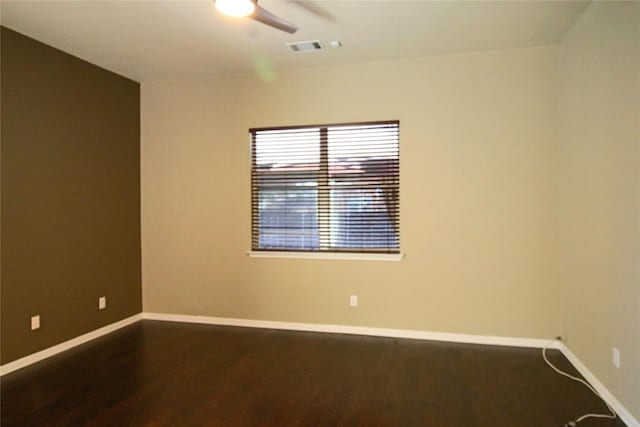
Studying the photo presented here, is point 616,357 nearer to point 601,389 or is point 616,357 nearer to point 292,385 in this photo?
point 601,389

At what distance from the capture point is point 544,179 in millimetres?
3520

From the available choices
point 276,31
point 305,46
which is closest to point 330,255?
point 305,46

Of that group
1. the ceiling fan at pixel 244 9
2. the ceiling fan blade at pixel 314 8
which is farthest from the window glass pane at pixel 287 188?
the ceiling fan at pixel 244 9

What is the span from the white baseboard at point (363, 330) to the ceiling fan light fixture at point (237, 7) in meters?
2.97

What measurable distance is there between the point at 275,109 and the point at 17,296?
2.82m

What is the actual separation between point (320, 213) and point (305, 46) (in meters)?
1.60

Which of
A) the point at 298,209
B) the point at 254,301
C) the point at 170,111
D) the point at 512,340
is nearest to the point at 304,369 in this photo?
the point at 254,301

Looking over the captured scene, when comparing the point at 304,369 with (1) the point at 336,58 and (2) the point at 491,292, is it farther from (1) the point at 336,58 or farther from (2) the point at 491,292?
(1) the point at 336,58

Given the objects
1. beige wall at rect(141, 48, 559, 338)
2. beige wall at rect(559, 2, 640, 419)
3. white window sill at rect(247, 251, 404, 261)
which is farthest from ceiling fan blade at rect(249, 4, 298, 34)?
white window sill at rect(247, 251, 404, 261)

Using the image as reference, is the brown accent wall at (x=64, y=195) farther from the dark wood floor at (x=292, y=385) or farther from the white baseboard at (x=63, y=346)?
the dark wood floor at (x=292, y=385)

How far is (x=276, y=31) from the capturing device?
10.5 ft

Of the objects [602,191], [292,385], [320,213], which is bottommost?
[292,385]

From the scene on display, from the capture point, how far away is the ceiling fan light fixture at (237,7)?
2107 mm

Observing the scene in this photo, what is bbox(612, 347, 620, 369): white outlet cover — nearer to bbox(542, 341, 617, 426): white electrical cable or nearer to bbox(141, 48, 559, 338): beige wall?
bbox(542, 341, 617, 426): white electrical cable
